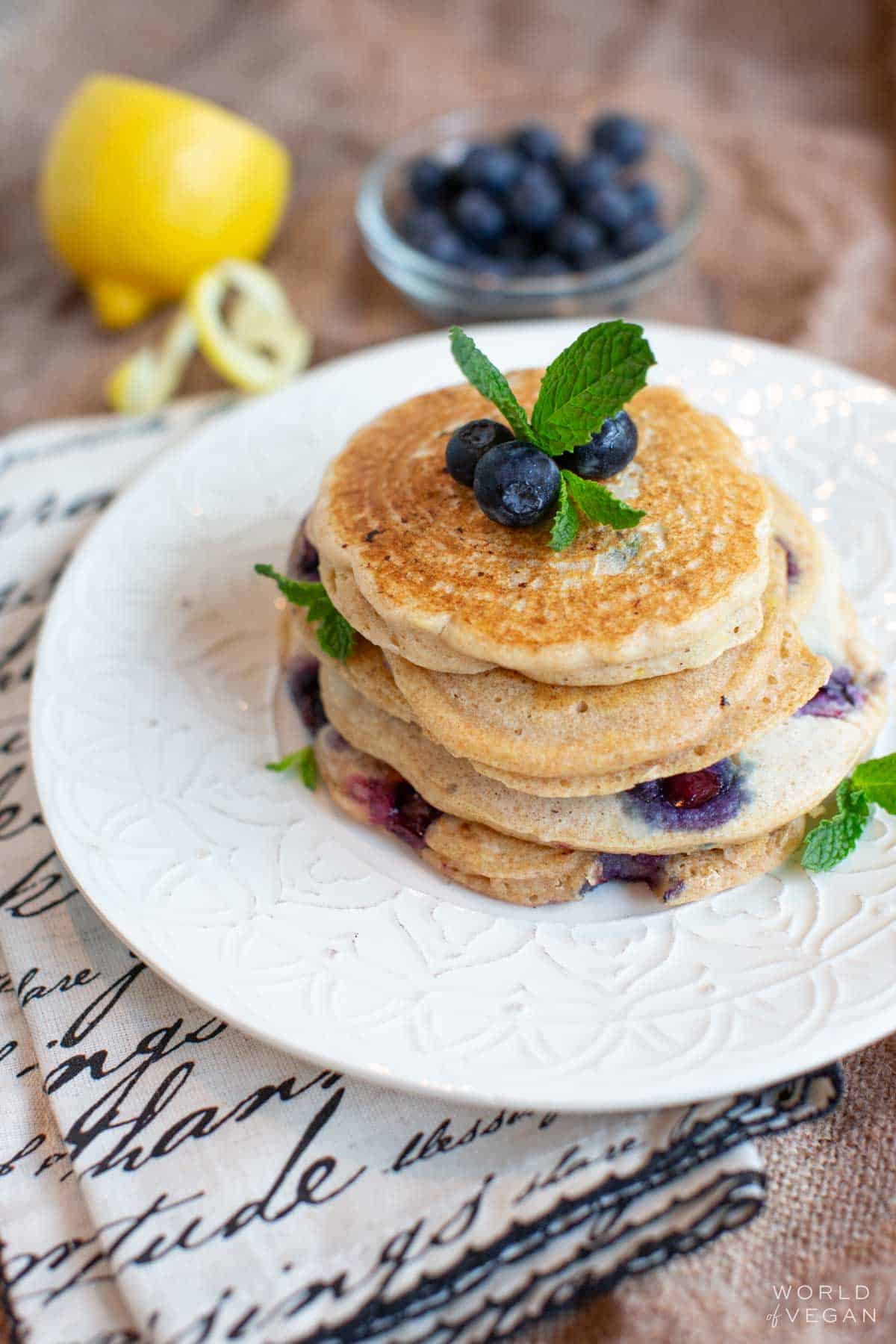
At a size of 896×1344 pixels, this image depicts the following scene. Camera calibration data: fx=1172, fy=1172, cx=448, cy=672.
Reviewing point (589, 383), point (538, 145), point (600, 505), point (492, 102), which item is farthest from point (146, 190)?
point (600, 505)

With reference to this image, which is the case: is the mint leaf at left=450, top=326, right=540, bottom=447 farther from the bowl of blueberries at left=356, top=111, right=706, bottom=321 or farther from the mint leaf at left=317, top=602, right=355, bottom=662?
the bowl of blueberries at left=356, top=111, right=706, bottom=321

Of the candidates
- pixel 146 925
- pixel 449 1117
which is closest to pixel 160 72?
pixel 146 925

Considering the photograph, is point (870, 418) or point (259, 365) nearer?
point (870, 418)

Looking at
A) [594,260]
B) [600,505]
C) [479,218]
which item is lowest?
[594,260]

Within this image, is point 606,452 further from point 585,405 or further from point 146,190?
point 146,190

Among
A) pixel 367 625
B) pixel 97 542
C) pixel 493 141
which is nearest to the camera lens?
pixel 367 625

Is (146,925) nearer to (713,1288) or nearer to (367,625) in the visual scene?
(367,625)
